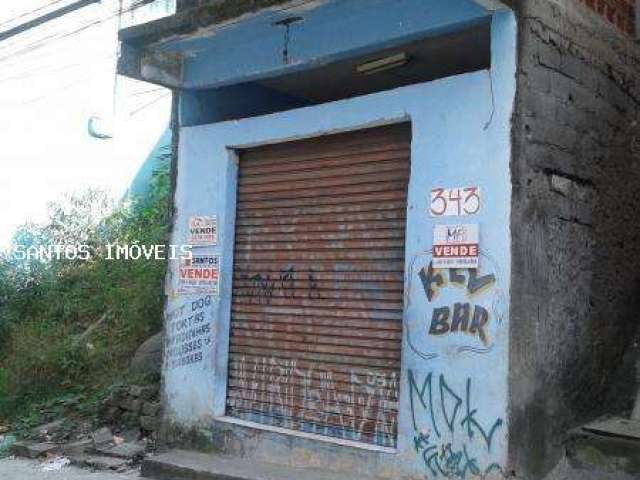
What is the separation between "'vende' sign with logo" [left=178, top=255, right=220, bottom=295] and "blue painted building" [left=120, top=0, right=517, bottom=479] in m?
0.02

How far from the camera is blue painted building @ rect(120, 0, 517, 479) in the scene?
4434 millimetres

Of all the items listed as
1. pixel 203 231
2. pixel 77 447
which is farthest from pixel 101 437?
pixel 203 231

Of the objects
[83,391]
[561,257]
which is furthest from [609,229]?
[83,391]

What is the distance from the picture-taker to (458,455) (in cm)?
438

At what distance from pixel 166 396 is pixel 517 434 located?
304 centimetres

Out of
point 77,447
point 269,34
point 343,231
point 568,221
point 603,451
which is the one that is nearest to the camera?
point 603,451

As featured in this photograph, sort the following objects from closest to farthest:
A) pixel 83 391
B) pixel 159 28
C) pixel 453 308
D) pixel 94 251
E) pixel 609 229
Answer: pixel 453 308 < pixel 609 229 < pixel 159 28 < pixel 83 391 < pixel 94 251

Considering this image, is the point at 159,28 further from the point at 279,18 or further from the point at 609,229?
the point at 609,229

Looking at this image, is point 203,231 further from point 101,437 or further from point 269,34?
point 101,437

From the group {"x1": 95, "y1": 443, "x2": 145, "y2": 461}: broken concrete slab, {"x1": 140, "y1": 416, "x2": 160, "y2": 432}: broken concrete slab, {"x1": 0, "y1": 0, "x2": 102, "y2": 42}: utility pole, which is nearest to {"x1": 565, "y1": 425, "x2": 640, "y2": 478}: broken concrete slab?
{"x1": 95, "y1": 443, "x2": 145, "y2": 461}: broken concrete slab

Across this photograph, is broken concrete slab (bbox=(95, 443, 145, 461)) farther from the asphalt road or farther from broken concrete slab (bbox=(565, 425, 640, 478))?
broken concrete slab (bbox=(565, 425, 640, 478))

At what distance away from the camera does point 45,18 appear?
A: 26.5 ft

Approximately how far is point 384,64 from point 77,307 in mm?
6212

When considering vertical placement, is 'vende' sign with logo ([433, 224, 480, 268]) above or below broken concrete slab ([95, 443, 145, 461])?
above
